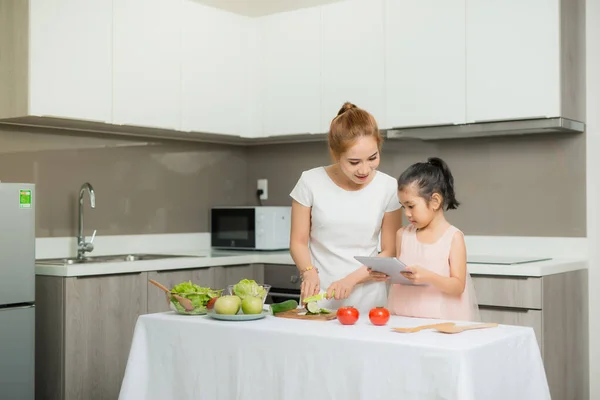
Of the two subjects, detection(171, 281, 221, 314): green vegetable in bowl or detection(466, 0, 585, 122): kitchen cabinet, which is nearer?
detection(171, 281, 221, 314): green vegetable in bowl

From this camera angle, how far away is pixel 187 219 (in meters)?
5.14

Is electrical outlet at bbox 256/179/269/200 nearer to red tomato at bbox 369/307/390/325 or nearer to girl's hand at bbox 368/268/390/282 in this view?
girl's hand at bbox 368/268/390/282

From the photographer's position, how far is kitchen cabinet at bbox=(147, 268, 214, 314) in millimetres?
4082

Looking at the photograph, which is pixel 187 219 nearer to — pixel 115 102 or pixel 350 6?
pixel 115 102

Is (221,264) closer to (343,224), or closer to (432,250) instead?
(343,224)

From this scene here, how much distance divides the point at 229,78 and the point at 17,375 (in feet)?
7.26

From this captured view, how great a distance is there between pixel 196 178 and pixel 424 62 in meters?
1.72

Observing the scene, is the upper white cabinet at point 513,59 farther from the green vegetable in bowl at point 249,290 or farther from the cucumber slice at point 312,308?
the green vegetable in bowl at point 249,290

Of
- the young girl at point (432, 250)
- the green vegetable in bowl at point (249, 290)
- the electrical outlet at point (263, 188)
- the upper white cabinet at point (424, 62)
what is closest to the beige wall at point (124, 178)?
the electrical outlet at point (263, 188)

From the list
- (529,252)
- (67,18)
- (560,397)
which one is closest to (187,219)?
(67,18)

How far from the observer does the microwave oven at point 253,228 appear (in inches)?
191

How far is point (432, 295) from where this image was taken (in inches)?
108

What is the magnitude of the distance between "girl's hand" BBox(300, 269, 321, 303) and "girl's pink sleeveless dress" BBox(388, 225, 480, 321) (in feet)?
0.93

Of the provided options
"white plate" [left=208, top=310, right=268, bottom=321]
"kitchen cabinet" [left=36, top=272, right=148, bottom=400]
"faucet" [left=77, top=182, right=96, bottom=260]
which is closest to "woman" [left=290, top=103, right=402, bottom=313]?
"white plate" [left=208, top=310, right=268, bottom=321]
